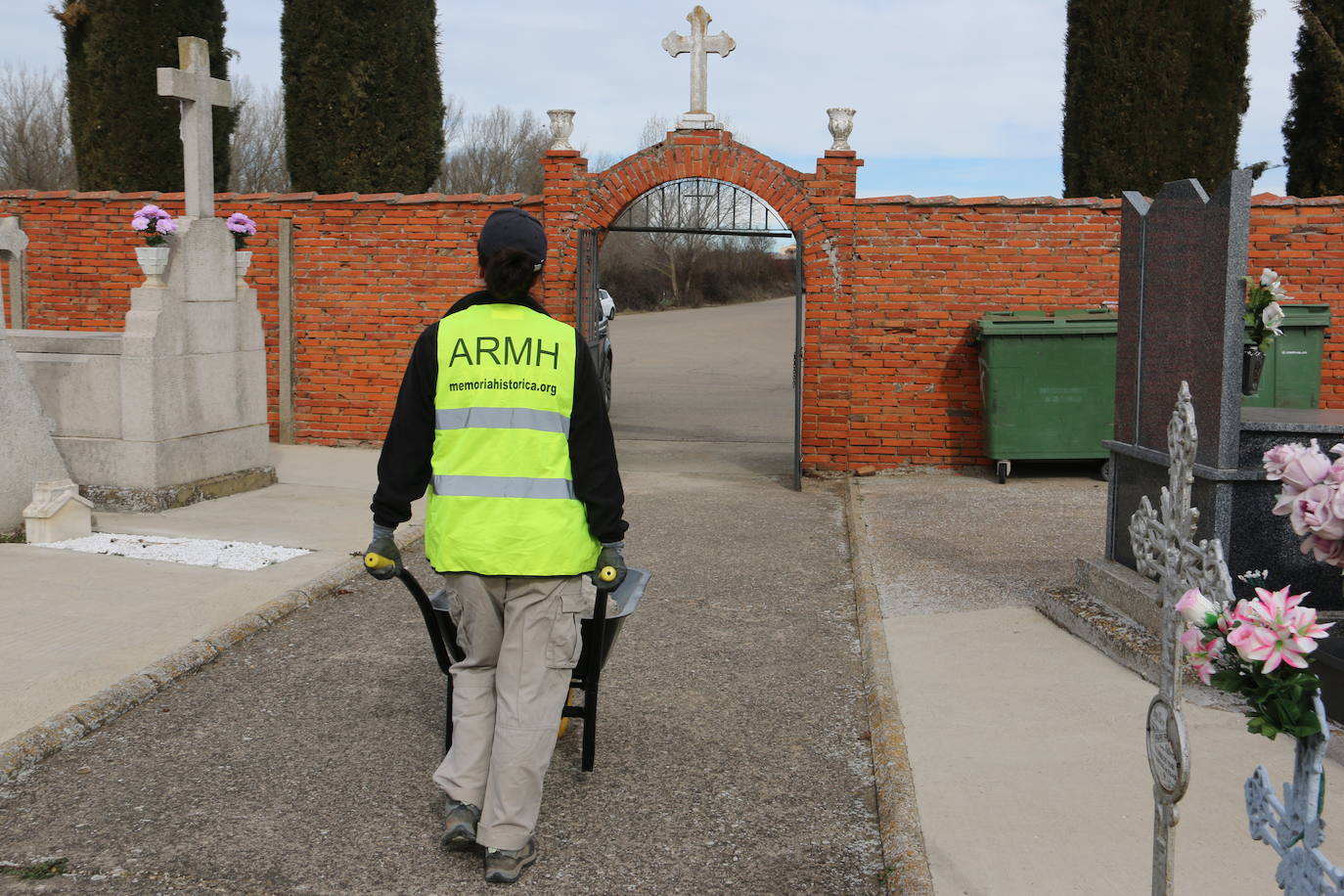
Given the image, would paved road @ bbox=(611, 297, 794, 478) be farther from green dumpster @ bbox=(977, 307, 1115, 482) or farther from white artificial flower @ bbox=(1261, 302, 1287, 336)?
white artificial flower @ bbox=(1261, 302, 1287, 336)

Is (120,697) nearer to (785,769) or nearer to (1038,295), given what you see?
(785,769)

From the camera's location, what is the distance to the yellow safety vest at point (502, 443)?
3656mm

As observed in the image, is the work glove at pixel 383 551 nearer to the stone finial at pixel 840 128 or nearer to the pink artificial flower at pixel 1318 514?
the pink artificial flower at pixel 1318 514

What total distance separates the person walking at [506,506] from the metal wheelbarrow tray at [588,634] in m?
0.22

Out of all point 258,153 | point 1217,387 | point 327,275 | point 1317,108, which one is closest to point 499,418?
point 1217,387

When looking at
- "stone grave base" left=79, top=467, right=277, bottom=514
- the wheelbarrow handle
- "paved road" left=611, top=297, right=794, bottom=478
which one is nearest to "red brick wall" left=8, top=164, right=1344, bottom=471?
"paved road" left=611, top=297, right=794, bottom=478

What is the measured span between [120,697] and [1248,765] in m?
4.05

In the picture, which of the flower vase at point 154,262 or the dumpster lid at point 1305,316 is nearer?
the flower vase at point 154,262

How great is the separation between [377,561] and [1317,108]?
1334 centimetres

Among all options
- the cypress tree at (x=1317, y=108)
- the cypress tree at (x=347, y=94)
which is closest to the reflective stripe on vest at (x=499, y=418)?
the cypress tree at (x=347, y=94)

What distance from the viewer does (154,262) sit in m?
8.95

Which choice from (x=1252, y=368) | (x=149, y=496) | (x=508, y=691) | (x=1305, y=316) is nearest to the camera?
(x=508, y=691)

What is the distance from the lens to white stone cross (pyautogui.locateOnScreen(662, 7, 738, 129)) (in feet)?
37.1

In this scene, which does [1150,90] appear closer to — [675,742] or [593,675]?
[675,742]
